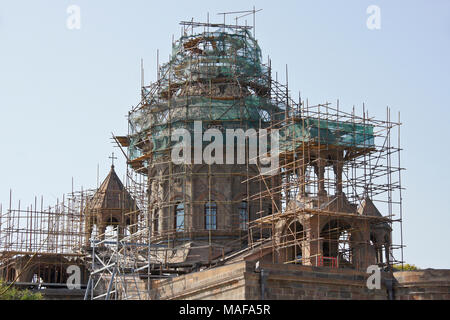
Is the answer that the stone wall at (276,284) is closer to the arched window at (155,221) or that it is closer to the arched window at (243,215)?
the arched window at (243,215)

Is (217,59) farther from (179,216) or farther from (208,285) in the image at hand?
(208,285)

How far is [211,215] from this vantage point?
51562 millimetres

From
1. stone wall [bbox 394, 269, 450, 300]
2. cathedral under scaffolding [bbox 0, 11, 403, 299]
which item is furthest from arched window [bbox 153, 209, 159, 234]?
stone wall [bbox 394, 269, 450, 300]

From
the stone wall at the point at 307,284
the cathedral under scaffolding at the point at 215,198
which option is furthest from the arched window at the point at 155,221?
the stone wall at the point at 307,284

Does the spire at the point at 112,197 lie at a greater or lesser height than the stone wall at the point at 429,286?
greater

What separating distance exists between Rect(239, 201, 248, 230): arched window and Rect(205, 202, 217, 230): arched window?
1.46 metres

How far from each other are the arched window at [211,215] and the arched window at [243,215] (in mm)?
1460

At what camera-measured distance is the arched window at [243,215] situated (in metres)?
51.3

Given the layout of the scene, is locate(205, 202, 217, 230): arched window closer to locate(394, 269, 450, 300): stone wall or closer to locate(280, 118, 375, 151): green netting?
locate(280, 118, 375, 151): green netting

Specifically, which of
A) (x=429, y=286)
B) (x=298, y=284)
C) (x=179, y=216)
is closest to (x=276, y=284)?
(x=298, y=284)

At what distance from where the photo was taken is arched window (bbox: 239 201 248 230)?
51.3 metres
